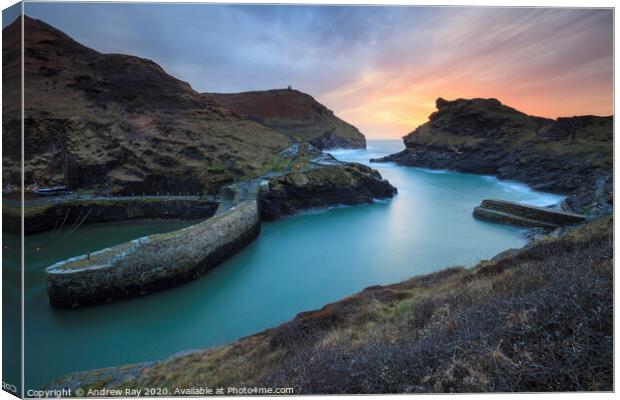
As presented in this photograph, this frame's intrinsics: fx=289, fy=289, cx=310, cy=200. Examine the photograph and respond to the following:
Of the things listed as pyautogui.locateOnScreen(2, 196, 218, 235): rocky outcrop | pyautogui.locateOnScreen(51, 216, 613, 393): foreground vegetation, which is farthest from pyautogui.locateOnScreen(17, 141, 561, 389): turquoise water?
pyautogui.locateOnScreen(51, 216, 613, 393): foreground vegetation

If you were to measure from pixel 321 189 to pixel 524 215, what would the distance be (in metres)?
14.9

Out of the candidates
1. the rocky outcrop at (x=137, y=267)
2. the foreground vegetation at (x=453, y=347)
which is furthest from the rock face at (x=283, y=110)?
the foreground vegetation at (x=453, y=347)

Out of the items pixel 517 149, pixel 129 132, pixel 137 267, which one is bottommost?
pixel 137 267

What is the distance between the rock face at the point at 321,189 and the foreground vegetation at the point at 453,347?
52.4 feet

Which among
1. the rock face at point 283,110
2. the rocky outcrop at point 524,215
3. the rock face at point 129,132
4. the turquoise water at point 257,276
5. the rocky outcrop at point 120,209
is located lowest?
the turquoise water at point 257,276

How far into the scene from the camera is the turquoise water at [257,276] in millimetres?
8876

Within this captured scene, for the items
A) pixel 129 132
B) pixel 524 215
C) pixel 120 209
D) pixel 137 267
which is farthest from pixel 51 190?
pixel 524 215

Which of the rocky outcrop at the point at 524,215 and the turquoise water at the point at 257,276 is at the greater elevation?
the rocky outcrop at the point at 524,215

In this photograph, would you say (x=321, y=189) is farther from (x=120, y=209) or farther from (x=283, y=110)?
(x=120, y=209)

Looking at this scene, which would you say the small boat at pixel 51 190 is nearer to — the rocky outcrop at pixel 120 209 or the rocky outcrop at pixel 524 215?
the rocky outcrop at pixel 120 209

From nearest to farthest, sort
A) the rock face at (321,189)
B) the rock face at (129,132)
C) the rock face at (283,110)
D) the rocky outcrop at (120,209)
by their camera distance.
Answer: the rock face at (129,132) → the rocky outcrop at (120,209) → the rock face at (321,189) → the rock face at (283,110)

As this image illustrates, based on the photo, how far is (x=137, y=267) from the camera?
10.6 metres

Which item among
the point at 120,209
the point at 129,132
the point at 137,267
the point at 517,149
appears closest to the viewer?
the point at 137,267

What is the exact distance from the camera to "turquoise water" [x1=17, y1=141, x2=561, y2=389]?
8.88 meters
